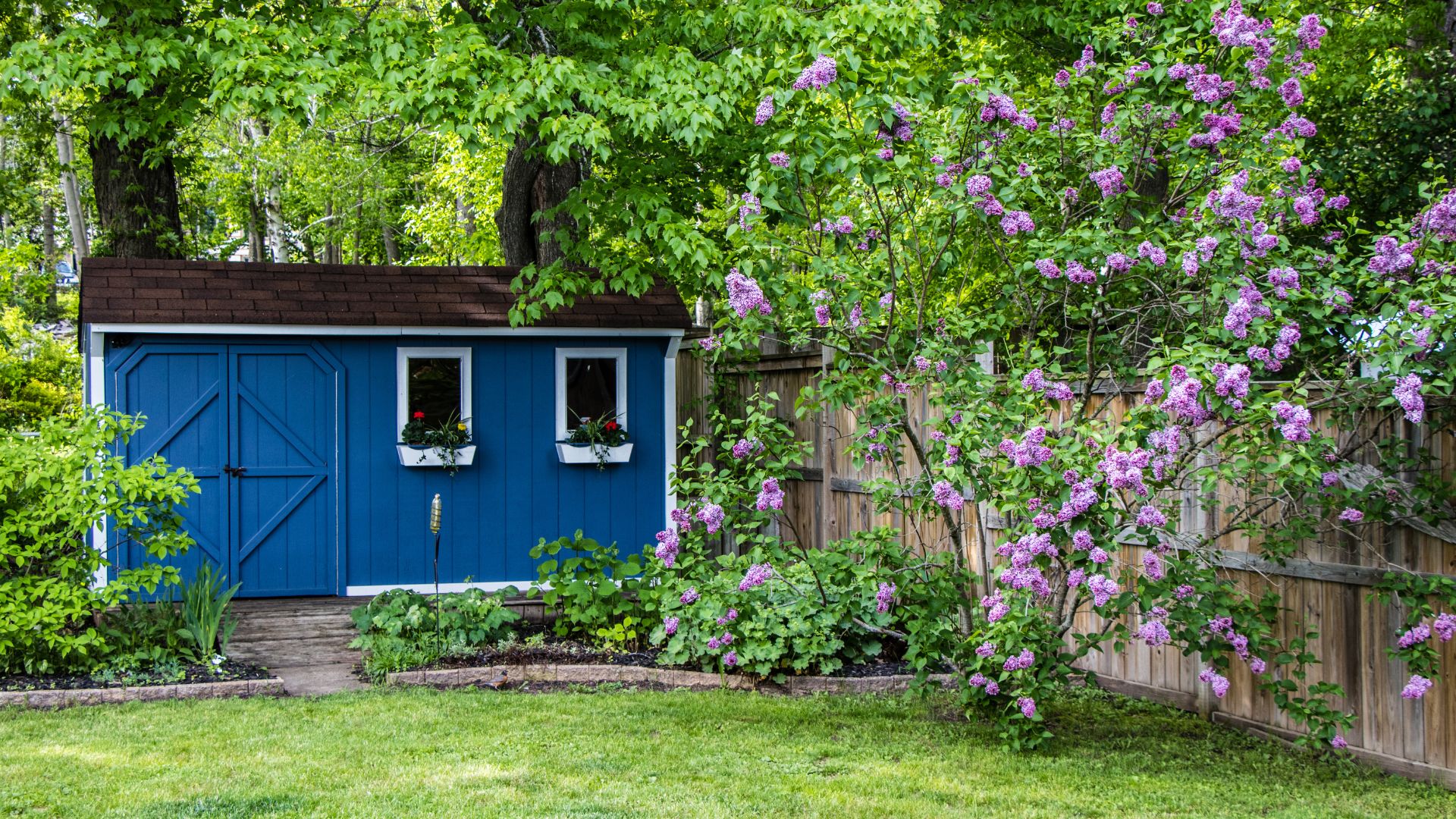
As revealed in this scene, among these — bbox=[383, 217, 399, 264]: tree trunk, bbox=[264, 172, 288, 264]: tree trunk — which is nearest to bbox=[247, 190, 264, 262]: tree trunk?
bbox=[264, 172, 288, 264]: tree trunk

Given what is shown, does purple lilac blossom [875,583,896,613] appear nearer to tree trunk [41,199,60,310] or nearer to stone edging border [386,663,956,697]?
stone edging border [386,663,956,697]

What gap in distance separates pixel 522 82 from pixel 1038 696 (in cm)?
414

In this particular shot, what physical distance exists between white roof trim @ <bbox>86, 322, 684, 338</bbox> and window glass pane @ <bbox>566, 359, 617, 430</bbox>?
25 cm

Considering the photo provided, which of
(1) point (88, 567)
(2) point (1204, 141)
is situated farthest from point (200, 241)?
(2) point (1204, 141)

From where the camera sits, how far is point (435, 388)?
9047 millimetres

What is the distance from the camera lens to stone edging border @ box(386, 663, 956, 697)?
6.54 m

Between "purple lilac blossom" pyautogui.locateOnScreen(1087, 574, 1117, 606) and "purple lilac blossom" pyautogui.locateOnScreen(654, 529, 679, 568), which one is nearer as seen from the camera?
"purple lilac blossom" pyautogui.locateOnScreen(1087, 574, 1117, 606)

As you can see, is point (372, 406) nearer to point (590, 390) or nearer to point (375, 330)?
point (375, 330)

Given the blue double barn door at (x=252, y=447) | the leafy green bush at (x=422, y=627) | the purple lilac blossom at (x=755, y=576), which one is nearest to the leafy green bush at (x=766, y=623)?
the purple lilac blossom at (x=755, y=576)

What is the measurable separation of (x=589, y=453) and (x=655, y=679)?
276 centimetres

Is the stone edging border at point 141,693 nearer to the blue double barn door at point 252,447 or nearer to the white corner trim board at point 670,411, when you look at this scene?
the blue double barn door at point 252,447

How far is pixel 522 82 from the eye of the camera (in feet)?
21.8

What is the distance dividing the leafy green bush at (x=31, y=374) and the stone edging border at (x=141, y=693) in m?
11.6

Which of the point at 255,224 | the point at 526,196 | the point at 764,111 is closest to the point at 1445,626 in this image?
the point at 764,111
